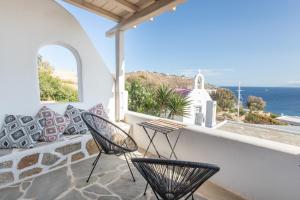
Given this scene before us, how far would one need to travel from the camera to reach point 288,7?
14.1 m

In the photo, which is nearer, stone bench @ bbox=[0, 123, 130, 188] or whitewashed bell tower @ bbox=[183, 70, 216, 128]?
stone bench @ bbox=[0, 123, 130, 188]

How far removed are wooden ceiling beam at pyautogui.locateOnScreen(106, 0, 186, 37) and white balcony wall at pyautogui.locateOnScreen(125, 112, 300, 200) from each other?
1.97 metres

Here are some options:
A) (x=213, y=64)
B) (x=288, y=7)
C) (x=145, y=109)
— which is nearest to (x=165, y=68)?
(x=213, y=64)

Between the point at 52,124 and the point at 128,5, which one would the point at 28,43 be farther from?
the point at 128,5

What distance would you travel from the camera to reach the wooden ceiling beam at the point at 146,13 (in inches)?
114

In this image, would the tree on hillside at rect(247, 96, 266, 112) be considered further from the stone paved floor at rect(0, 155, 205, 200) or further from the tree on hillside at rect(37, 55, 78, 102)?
the stone paved floor at rect(0, 155, 205, 200)

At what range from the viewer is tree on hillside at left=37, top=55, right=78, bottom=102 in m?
5.67

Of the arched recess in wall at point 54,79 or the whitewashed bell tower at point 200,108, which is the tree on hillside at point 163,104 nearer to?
the whitewashed bell tower at point 200,108

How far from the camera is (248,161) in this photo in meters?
2.16

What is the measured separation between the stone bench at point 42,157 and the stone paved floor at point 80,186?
0.35ft

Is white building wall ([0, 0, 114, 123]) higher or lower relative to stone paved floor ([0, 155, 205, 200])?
higher

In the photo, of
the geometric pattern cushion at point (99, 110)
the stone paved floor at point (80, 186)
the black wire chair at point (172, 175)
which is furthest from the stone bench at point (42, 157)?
the black wire chair at point (172, 175)

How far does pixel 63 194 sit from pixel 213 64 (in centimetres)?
2332

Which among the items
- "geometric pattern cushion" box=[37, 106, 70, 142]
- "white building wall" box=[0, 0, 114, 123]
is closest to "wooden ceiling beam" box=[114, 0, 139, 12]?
"white building wall" box=[0, 0, 114, 123]
